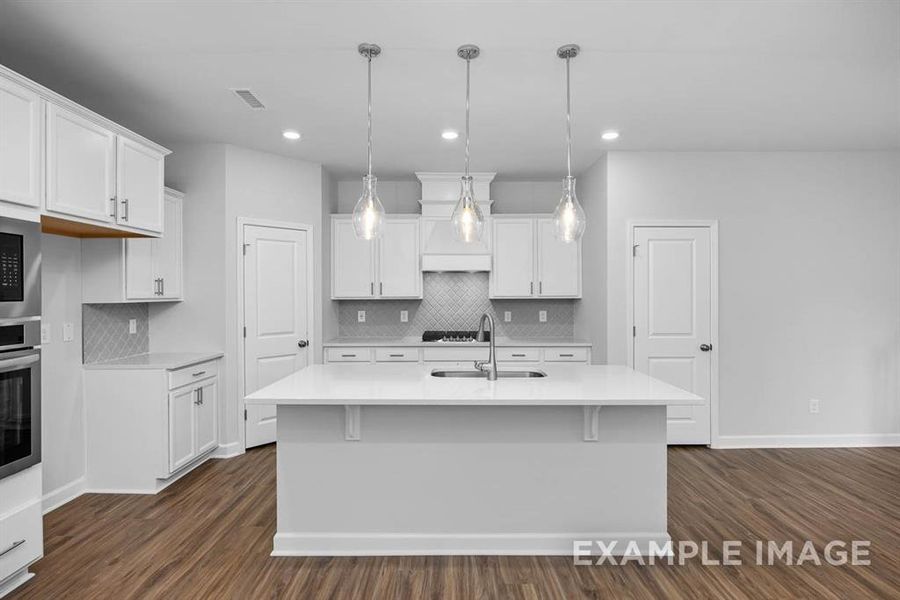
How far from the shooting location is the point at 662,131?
4027 mm

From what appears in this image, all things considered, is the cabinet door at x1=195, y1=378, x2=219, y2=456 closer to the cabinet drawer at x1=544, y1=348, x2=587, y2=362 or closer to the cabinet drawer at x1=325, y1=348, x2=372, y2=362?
the cabinet drawer at x1=325, y1=348, x2=372, y2=362

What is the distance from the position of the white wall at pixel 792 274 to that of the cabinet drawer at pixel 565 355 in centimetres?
50

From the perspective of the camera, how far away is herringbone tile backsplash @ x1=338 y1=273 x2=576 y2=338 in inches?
222

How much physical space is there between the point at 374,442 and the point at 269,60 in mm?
2166

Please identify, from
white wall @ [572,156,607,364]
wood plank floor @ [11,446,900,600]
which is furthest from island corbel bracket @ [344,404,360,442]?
white wall @ [572,156,607,364]

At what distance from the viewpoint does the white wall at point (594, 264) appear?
15.4 ft

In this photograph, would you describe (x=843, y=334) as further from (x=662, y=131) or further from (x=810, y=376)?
(x=662, y=131)

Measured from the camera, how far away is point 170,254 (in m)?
4.13

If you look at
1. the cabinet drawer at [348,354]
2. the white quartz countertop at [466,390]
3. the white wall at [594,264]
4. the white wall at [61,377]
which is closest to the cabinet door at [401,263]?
the cabinet drawer at [348,354]

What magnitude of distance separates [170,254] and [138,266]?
40cm

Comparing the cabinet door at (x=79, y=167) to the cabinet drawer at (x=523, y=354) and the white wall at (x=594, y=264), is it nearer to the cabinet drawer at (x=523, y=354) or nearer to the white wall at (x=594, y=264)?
the cabinet drawer at (x=523, y=354)

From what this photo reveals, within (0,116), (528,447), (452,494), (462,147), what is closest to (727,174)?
(462,147)

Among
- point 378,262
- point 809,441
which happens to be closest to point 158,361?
point 378,262

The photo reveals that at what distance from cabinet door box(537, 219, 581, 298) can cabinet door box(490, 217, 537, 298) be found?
93 millimetres
